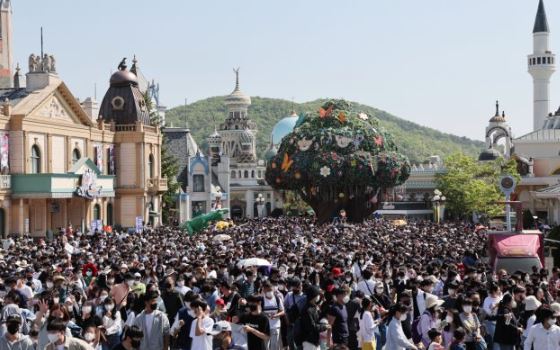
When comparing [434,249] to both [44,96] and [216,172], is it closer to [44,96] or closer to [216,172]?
[44,96]

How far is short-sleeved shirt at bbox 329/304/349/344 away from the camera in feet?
45.1

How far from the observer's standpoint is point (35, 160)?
175 feet

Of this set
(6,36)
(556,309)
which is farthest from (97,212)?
(556,309)

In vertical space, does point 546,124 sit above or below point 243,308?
above

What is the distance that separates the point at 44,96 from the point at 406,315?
1673 inches

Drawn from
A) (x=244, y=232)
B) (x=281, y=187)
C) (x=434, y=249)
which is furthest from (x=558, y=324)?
(x=281, y=187)

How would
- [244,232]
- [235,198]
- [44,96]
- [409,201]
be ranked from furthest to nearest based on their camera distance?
[235,198] → [409,201] → [44,96] → [244,232]

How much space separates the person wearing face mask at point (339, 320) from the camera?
45.1 feet

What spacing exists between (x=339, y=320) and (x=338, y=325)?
0.07 metres

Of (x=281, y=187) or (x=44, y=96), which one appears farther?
(x=281, y=187)

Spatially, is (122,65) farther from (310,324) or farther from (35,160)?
(310,324)

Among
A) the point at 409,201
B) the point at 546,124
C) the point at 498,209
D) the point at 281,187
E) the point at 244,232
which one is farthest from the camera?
the point at 409,201

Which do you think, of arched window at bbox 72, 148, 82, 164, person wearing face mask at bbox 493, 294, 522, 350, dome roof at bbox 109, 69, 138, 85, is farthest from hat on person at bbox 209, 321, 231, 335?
dome roof at bbox 109, 69, 138, 85

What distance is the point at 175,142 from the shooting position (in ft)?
343
